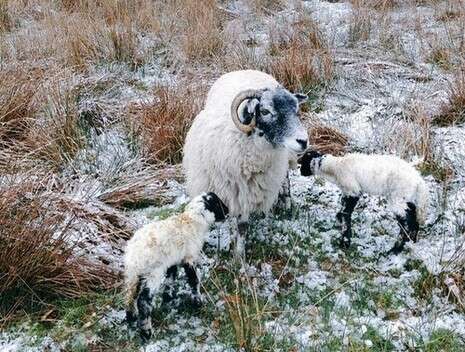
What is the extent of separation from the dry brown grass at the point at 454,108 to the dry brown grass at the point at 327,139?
98cm

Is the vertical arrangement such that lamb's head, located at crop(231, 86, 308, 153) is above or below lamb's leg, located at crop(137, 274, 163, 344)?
above

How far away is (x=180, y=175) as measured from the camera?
15.9ft

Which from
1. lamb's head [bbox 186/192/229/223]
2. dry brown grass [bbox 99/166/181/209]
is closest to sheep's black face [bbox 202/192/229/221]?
lamb's head [bbox 186/192/229/223]

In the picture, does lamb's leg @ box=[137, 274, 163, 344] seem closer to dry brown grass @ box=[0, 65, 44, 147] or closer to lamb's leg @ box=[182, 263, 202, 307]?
lamb's leg @ box=[182, 263, 202, 307]

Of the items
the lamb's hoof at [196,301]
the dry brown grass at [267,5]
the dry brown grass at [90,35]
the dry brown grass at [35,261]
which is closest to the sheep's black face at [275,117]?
the lamb's hoof at [196,301]

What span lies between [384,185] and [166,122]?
2271 mm

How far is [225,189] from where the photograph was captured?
12.5 ft

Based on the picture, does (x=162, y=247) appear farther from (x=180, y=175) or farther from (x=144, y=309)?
(x=180, y=175)

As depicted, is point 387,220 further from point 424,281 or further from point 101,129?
point 101,129

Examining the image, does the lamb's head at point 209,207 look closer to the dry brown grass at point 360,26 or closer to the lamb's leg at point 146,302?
the lamb's leg at point 146,302

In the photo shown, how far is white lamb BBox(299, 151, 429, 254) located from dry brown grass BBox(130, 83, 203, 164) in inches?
60.9

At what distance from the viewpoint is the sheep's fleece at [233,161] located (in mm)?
3660

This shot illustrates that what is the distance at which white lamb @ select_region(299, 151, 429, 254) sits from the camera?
3625 millimetres

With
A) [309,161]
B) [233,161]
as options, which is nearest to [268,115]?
[233,161]
